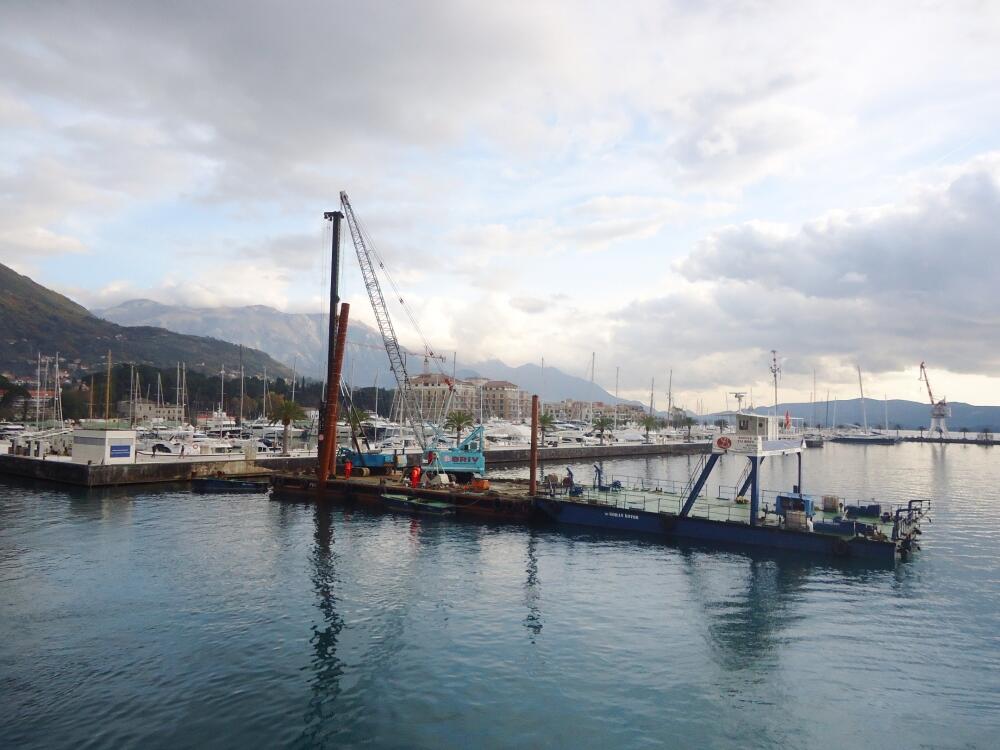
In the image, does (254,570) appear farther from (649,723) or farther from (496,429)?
(496,429)

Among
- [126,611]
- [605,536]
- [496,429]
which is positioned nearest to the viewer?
[126,611]

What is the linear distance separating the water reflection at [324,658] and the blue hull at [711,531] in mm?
18450

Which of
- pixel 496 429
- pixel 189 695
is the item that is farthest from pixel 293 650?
pixel 496 429

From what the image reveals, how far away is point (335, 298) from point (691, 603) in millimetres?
47222

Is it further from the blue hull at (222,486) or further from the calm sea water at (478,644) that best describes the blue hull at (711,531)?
the blue hull at (222,486)

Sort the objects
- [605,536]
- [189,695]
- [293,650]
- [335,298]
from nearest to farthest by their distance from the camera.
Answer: [189,695] → [293,650] → [605,536] → [335,298]

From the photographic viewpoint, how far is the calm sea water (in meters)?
17.7

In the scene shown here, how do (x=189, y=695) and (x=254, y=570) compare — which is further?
(x=254, y=570)

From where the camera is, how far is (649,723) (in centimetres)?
1803

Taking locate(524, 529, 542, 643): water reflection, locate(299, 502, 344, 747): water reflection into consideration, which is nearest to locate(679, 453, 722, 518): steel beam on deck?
locate(524, 529, 542, 643): water reflection

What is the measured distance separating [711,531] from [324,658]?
28.5 metres

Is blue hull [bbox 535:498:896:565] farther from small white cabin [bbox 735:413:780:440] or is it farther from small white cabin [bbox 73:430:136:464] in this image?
small white cabin [bbox 73:430:136:464]

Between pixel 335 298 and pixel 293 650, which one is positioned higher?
pixel 335 298

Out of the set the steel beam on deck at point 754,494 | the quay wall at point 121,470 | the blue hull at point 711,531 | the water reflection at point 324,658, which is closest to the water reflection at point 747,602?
the blue hull at point 711,531
